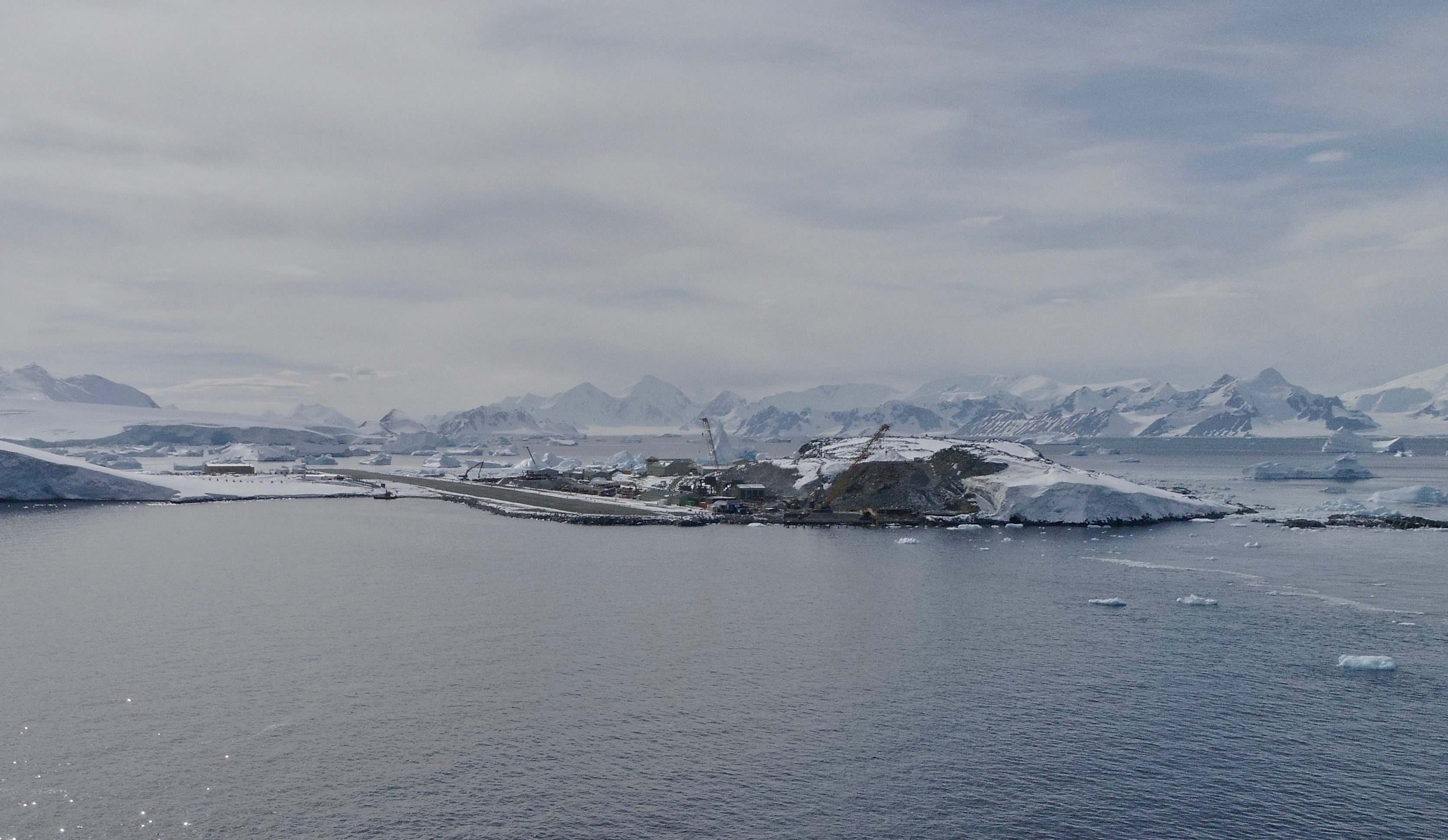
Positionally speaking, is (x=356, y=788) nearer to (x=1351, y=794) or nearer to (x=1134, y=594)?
(x=1351, y=794)

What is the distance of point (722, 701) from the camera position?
34000 mm

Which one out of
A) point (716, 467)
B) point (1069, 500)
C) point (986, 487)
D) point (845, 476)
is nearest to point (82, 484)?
point (716, 467)

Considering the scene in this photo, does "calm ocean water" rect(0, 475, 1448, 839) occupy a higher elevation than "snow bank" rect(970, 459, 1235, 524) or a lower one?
lower

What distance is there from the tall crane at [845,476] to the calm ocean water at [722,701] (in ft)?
118

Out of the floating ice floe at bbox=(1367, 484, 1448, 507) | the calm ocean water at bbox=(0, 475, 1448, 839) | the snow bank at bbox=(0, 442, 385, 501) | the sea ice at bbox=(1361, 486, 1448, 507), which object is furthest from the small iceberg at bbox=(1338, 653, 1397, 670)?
the snow bank at bbox=(0, 442, 385, 501)

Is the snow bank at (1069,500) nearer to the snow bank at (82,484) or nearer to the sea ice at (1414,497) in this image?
the sea ice at (1414,497)

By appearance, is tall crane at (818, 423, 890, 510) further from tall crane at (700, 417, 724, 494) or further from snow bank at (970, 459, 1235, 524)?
tall crane at (700, 417, 724, 494)

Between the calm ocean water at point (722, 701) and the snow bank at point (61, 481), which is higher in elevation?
the snow bank at point (61, 481)

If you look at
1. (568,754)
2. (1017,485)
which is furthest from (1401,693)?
(1017,485)

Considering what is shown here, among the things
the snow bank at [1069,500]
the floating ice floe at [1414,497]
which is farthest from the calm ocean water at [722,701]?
the floating ice floe at [1414,497]

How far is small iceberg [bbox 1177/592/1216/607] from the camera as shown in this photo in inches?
1951

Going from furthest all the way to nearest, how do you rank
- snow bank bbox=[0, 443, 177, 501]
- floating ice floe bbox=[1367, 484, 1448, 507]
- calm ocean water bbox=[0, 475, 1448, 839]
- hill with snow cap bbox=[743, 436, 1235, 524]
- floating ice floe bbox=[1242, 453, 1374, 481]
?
floating ice floe bbox=[1242, 453, 1374, 481] < snow bank bbox=[0, 443, 177, 501] < floating ice floe bbox=[1367, 484, 1448, 507] < hill with snow cap bbox=[743, 436, 1235, 524] < calm ocean water bbox=[0, 475, 1448, 839]

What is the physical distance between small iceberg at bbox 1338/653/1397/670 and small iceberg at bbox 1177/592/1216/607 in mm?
11534

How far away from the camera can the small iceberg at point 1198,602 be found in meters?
49.6
